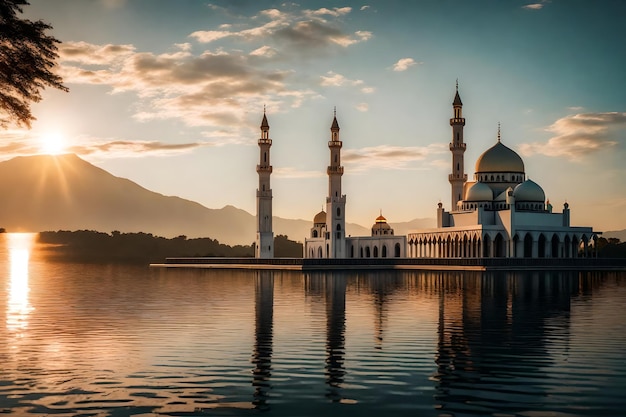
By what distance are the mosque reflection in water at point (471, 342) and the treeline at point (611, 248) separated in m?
81.1

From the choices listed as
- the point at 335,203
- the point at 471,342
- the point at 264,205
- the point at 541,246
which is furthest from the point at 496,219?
the point at 471,342

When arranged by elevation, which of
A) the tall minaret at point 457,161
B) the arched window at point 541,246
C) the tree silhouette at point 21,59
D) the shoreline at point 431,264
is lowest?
the shoreline at point 431,264

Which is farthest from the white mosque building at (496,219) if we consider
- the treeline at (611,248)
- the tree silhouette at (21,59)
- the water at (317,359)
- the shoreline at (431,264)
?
the tree silhouette at (21,59)

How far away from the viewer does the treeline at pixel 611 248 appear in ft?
403

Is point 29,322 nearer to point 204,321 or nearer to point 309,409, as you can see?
point 204,321

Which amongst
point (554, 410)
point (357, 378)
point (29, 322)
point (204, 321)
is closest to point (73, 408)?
point (357, 378)

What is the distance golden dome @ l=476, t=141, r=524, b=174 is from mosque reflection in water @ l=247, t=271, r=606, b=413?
6150 centimetres

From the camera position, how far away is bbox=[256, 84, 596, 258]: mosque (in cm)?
9581

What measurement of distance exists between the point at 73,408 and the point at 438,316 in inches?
751

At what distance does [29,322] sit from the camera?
31.4 metres

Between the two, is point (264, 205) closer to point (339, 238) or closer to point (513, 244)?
point (339, 238)

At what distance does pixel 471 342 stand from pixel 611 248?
359 feet

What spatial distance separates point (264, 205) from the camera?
379 ft

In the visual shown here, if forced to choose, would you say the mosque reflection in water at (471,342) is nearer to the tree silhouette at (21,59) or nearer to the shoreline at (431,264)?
the tree silhouette at (21,59)
